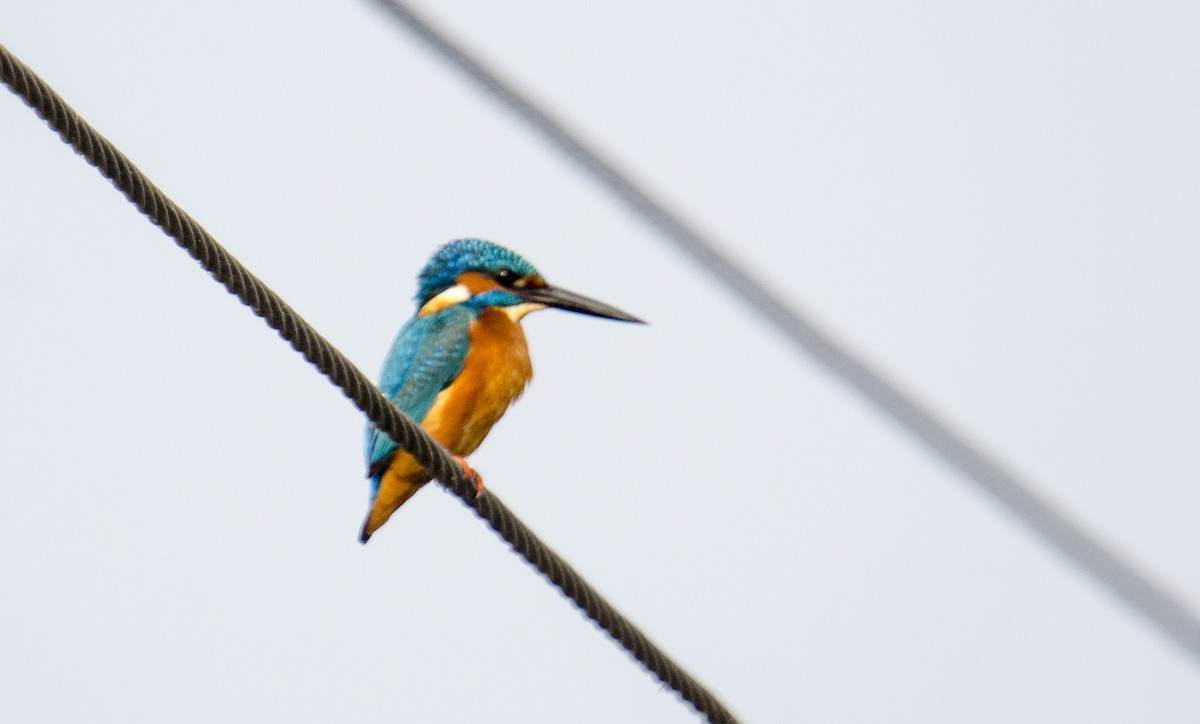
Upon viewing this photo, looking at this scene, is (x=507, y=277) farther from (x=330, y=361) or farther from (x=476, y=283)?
(x=330, y=361)

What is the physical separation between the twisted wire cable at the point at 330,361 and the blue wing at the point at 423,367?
3.98 ft

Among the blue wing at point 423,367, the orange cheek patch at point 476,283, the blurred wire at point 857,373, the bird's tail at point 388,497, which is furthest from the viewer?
the orange cheek patch at point 476,283

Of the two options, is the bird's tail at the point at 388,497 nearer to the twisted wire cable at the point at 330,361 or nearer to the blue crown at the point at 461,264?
the blue crown at the point at 461,264

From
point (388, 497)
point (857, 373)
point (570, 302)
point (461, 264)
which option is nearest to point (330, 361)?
point (857, 373)

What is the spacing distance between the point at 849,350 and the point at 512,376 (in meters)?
1.88

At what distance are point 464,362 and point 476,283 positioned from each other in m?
0.40

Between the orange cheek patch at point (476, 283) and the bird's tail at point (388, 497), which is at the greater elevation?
the orange cheek patch at point (476, 283)

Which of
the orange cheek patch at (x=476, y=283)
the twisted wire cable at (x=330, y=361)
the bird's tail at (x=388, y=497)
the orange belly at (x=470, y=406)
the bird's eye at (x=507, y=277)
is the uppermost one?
the bird's eye at (x=507, y=277)

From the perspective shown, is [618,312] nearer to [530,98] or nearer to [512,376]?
[512,376]

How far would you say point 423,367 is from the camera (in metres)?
3.62

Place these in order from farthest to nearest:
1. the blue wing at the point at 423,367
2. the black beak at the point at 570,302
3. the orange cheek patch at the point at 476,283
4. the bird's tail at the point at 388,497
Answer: the orange cheek patch at the point at 476,283
the black beak at the point at 570,302
the blue wing at the point at 423,367
the bird's tail at the point at 388,497

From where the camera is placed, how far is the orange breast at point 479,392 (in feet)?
11.6

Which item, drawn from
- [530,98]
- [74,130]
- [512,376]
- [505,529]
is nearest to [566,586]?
[505,529]

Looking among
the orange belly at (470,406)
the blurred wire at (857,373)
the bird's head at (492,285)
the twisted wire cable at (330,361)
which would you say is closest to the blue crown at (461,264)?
the bird's head at (492,285)
